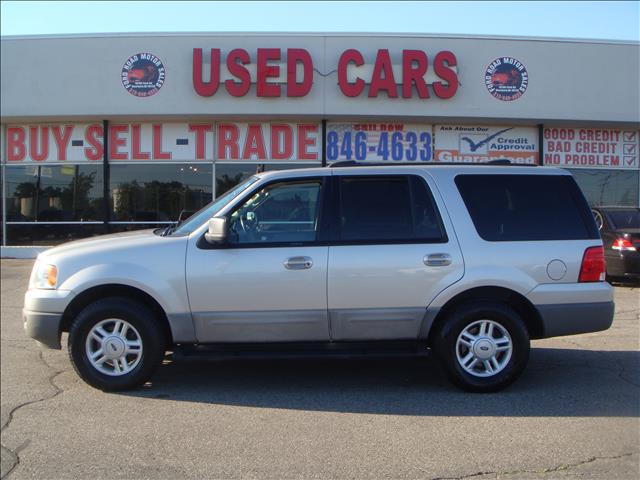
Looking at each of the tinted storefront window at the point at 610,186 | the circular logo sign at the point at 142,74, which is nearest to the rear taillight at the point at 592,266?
the tinted storefront window at the point at 610,186

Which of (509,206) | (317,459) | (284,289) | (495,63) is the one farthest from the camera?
(495,63)

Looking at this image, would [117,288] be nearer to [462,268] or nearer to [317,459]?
[317,459]

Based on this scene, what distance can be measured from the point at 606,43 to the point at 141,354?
15320 millimetres

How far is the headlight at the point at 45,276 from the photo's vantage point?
507 cm

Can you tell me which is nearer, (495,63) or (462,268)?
(462,268)

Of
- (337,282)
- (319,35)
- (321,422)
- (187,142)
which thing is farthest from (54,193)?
(321,422)

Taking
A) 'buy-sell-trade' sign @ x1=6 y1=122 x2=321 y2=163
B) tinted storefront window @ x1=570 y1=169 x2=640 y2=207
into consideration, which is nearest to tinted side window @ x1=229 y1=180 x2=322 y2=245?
'buy-sell-trade' sign @ x1=6 y1=122 x2=321 y2=163

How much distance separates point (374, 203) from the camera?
5.23 metres

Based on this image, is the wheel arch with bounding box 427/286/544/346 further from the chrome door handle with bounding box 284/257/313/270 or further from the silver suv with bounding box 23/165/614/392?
the chrome door handle with bounding box 284/257/313/270

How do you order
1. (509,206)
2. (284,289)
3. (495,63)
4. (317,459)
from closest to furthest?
(317,459) → (284,289) → (509,206) → (495,63)

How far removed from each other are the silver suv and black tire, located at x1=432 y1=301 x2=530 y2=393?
12 mm

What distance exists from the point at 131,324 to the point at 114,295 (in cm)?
A: 33

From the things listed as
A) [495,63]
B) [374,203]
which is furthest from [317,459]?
[495,63]

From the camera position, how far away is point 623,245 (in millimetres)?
10570
